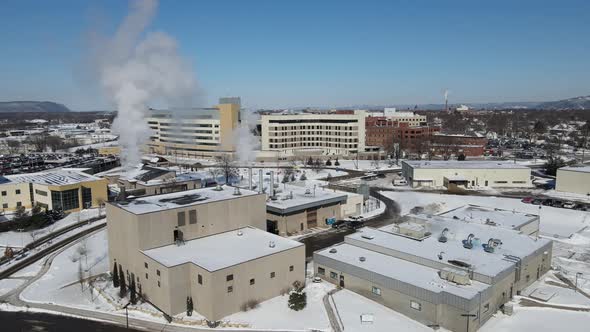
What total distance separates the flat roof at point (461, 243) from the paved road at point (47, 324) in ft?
42.8

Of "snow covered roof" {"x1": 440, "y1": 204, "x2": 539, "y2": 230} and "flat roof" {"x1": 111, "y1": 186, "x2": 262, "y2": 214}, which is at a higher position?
"flat roof" {"x1": 111, "y1": 186, "x2": 262, "y2": 214}

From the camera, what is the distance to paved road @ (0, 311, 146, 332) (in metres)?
17.8

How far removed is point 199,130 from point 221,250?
5601 cm

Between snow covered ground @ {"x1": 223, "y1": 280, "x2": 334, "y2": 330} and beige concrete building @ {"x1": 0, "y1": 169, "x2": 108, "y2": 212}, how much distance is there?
81.6ft

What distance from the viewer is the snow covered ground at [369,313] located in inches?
695

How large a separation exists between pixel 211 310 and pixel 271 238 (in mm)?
5725

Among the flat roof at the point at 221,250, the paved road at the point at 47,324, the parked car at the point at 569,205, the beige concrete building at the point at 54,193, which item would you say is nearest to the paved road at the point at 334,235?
the flat roof at the point at 221,250

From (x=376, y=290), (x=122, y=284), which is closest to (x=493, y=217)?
(x=376, y=290)

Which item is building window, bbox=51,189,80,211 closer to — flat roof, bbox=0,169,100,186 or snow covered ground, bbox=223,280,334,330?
flat roof, bbox=0,169,100,186

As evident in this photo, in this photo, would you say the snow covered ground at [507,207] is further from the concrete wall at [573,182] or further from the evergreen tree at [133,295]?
the evergreen tree at [133,295]

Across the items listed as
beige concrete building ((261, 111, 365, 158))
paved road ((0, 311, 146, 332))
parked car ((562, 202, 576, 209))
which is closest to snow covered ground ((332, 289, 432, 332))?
paved road ((0, 311, 146, 332))

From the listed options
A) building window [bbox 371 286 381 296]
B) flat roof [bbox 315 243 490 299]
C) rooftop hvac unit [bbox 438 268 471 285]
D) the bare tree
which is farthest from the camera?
the bare tree

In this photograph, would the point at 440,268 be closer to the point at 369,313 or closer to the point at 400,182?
the point at 369,313

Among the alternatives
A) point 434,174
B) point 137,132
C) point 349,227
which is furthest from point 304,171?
point 349,227
